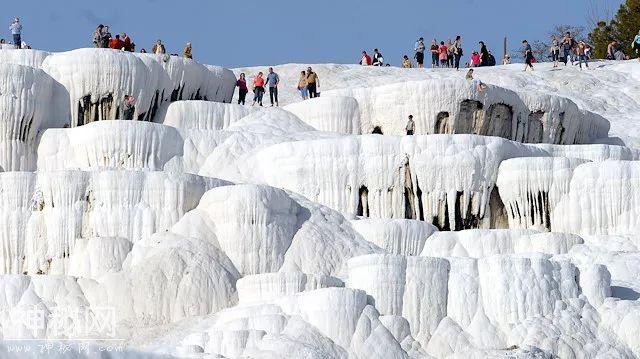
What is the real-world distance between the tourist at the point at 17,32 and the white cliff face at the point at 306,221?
297 centimetres

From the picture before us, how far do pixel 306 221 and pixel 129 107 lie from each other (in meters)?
8.00

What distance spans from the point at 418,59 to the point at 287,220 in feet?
54.7

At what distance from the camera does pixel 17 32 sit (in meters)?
36.9

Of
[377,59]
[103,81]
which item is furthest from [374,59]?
[103,81]

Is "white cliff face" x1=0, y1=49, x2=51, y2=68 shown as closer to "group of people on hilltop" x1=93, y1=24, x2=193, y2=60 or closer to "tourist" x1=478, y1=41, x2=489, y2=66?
"group of people on hilltop" x1=93, y1=24, x2=193, y2=60

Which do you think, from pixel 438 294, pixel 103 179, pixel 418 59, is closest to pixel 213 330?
pixel 438 294

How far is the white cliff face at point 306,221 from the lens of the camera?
2225 cm

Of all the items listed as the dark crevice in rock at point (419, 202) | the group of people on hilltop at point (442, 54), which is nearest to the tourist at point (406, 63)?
the group of people on hilltop at point (442, 54)

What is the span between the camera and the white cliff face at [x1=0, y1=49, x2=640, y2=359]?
2225 cm

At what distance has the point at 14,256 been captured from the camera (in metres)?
26.2

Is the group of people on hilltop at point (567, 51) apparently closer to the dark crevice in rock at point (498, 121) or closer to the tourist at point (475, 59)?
the tourist at point (475, 59)

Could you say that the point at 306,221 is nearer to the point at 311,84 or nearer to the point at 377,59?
the point at 311,84

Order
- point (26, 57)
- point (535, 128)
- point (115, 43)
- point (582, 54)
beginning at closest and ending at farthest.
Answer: point (26, 57) → point (535, 128) → point (115, 43) → point (582, 54)

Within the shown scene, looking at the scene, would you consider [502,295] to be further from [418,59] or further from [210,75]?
[418,59]
